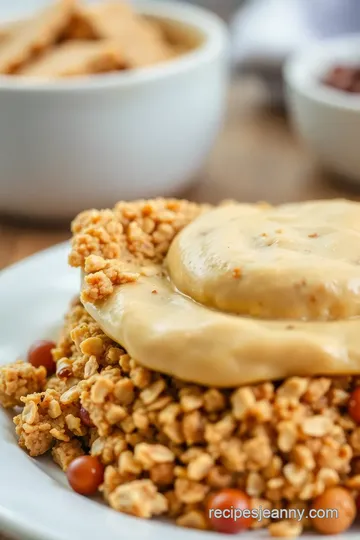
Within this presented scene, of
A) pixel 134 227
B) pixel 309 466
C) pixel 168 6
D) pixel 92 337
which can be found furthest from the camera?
pixel 168 6

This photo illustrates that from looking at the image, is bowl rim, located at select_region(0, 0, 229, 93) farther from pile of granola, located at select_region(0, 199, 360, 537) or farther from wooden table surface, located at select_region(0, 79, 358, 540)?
pile of granola, located at select_region(0, 199, 360, 537)

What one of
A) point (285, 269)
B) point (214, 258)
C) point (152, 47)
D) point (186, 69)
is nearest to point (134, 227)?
point (214, 258)

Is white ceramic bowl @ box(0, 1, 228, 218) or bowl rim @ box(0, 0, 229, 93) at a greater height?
bowl rim @ box(0, 0, 229, 93)

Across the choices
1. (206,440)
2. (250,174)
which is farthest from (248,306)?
(250,174)

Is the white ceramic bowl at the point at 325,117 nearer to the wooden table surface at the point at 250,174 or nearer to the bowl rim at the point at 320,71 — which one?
the bowl rim at the point at 320,71

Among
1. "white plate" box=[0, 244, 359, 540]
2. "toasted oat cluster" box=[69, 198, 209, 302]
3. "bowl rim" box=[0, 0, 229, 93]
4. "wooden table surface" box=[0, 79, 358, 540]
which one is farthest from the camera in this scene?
"wooden table surface" box=[0, 79, 358, 540]

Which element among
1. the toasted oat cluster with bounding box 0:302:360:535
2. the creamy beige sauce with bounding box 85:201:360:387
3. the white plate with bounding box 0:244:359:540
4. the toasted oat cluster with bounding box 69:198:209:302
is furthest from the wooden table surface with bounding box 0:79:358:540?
the toasted oat cluster with bounding box 0:302:360:535

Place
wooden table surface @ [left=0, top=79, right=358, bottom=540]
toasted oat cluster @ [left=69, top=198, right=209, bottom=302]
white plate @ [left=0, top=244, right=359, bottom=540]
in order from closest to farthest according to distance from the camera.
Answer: white plate @ [left=0, top=244, right=359, bottom=540] < toasted oat cluster @ [left=69, top=198, right=209, bottom=302] < wooden table surface @ [left=0, top=79, right=358, bottom=540]

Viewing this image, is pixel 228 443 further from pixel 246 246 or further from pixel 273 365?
pixel 246 246
